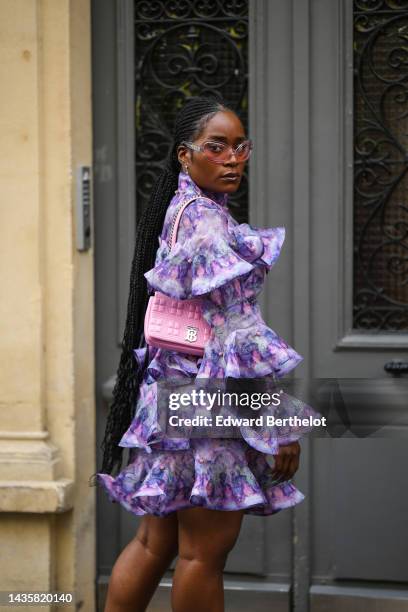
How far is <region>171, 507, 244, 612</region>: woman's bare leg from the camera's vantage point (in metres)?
3.69

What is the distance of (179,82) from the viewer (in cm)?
494

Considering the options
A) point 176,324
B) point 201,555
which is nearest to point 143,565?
point 201,555

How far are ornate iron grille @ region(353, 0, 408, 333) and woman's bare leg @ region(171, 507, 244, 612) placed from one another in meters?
1.44

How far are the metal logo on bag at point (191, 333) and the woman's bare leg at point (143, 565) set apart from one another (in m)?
0.62

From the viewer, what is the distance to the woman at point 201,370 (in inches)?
141

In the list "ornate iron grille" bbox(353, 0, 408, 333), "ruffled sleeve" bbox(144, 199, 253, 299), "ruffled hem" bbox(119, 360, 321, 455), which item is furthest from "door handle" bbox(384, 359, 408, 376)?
"ruffled sleeve" bbox(144, 199, 253, 299)

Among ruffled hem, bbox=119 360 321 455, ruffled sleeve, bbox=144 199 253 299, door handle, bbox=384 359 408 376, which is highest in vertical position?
ruffled sleeve, bbox=144 199 253 299

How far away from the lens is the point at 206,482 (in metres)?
3.57

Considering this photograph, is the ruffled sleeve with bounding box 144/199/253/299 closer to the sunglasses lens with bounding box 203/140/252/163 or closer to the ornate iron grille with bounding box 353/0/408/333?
the sunglasses lens with bounding box 203/140/252/163

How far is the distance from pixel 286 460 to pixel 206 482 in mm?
274

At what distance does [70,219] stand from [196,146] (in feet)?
3.98

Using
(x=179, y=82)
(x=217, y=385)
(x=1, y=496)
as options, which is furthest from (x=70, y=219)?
(x=217, y=385)

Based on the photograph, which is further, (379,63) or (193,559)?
(379,63)

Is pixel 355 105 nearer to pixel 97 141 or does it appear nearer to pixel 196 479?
pixel 97 141
